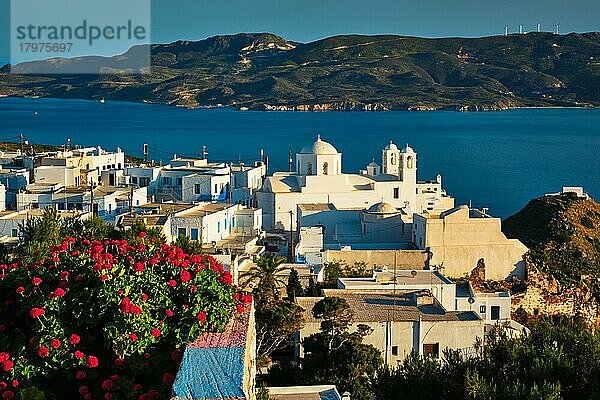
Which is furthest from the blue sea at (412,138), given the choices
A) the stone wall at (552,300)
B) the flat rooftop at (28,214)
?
the flat rooftop at (28,214)

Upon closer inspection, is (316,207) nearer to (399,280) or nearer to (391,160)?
(391,160)

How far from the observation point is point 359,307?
50.6ft

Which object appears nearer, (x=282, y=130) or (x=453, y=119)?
(x=282, y=130)

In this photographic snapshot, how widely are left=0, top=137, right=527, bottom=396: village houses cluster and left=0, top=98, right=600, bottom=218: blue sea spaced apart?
19.6m

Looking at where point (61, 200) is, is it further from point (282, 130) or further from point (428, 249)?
point (282, 130)

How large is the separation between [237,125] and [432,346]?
109783 mm

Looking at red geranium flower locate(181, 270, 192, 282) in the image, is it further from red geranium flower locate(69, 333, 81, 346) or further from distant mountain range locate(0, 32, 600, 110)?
distant mountain range locate(0, 32, 600, 110)

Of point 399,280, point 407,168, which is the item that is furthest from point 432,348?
point 407,168

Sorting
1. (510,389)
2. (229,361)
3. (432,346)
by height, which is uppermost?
(229,361)

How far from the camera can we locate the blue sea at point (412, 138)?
63.1 meters

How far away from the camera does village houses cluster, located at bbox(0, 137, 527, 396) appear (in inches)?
608

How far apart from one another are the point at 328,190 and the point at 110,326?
2452 centimetres

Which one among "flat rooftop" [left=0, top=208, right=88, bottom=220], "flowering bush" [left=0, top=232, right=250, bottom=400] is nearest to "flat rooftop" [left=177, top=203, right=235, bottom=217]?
"flat rooftop" [left=0, top=208, right=88, bottom=220]

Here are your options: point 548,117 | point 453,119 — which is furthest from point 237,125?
point 548,117
